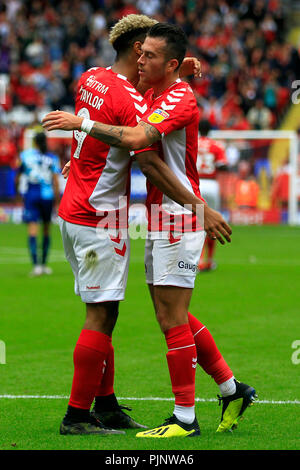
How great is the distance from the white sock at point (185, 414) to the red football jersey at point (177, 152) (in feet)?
3.34

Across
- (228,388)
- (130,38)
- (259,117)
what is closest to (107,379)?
(228,388)

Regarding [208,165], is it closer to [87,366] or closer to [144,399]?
[144,399]

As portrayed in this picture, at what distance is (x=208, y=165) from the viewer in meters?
14.3

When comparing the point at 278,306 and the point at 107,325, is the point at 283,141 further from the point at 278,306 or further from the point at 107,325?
the point at 107,325

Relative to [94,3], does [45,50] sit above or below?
below

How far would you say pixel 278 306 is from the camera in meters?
10.4

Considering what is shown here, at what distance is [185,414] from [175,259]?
88cm

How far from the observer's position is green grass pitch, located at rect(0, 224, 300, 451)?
4996 millimetres

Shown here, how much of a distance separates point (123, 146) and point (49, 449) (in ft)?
5.50

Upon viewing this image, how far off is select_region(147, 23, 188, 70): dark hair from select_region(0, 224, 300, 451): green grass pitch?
7.13 ft

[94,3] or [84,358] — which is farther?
[94,3]

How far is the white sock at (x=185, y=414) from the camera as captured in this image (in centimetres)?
497

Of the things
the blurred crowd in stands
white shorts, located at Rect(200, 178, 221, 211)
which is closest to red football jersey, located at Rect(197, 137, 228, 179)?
white shorts, located at Rect(200, 178, 221, 211)
